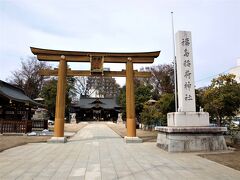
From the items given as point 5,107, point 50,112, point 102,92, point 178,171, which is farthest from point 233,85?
point 102,92

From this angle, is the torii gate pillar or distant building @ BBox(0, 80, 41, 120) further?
distant building @ BBox(0, 80, 41, 120)

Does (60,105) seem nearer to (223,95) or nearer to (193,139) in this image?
(193,139)

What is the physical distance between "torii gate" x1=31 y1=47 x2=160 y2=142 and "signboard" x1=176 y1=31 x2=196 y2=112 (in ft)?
15.3

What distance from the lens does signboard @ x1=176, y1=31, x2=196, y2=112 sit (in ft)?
40.2

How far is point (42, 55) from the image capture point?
1692cm

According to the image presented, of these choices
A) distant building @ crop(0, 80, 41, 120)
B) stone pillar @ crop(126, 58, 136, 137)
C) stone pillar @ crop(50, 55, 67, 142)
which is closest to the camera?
stone pillar @ crop(50, 55, 67, 142)

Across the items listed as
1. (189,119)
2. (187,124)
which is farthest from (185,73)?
(187,124)

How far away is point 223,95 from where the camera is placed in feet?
60.0

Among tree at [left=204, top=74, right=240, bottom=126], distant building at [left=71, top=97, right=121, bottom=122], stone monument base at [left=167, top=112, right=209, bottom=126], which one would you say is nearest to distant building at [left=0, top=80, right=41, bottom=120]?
stone monument base at [left=167, top=112, right=209, bottom=126]

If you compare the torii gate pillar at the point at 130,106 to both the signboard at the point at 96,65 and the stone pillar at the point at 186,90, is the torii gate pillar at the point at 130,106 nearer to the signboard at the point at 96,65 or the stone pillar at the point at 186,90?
the signboard at the point at 96,65

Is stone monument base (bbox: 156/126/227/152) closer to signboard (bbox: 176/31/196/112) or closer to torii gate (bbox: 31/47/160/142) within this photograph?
signboard (bbox: 176/31/196/112)

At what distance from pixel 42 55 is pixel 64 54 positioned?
1498 mm

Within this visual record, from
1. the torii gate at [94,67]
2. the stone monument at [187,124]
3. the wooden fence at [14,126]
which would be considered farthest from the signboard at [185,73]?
the wooden fence at [14,126]

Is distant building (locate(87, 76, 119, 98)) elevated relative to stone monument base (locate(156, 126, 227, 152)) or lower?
elevated
